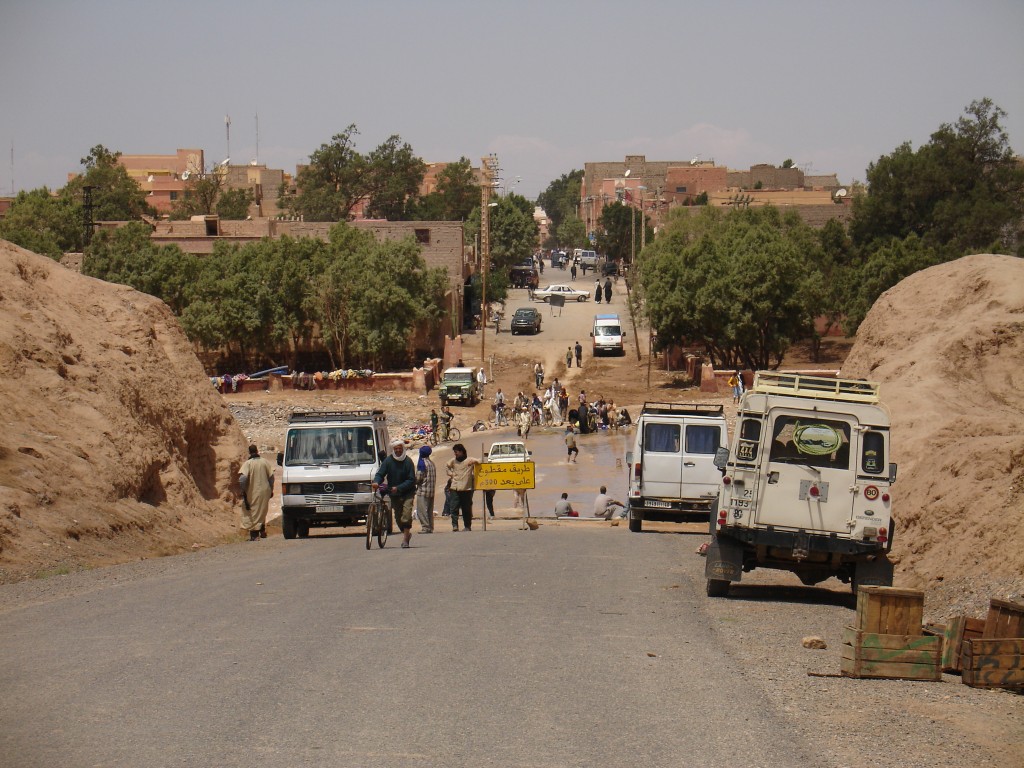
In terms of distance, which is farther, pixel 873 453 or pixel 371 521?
pixel 371 521

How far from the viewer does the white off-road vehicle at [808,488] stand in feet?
45.0

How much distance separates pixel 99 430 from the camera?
20953 mm

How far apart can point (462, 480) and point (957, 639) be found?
14.2 meters

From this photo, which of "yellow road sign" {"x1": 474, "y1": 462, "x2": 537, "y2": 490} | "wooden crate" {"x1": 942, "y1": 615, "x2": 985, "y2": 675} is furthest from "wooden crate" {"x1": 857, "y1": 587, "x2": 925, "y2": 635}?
"yellow road sign" {"x1": 474, "y1": 462, "x2": 537, "y2": 490}

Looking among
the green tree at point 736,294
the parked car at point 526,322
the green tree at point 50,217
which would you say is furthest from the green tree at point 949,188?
the green tree at point 50,217

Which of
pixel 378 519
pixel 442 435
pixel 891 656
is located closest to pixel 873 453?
pixel 891 656

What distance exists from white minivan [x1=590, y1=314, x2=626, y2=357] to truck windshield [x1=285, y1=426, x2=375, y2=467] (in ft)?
156

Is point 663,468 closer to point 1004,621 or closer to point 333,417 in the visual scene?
point 333,417

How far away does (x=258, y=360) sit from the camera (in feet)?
220

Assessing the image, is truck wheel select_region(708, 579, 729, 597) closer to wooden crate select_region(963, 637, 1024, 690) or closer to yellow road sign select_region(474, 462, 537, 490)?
wooden crate select_region(963, 637, 1024, 690)

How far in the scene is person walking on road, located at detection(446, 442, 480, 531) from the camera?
22.9 m

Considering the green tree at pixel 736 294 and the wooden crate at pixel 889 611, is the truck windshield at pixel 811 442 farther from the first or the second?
the green tree at pixel 736 294

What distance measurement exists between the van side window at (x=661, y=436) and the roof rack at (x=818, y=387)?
7.81 m

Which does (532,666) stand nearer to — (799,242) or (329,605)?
(329,605)
